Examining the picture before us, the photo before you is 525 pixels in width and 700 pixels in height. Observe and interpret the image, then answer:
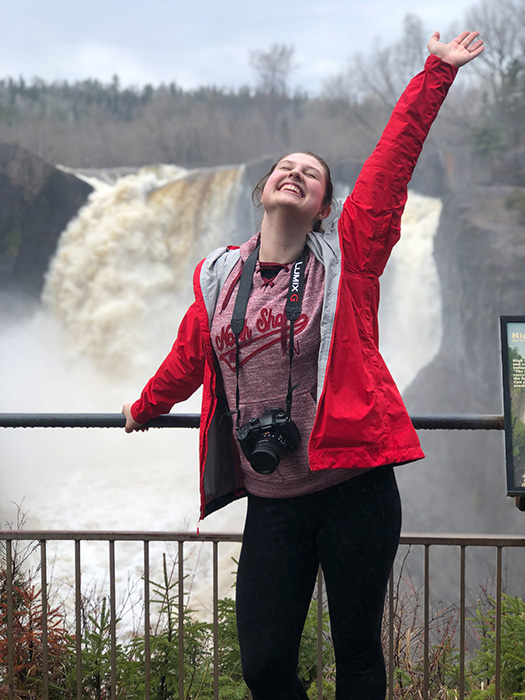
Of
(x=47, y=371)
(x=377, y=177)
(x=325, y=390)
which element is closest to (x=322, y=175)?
(x=377, y=177)

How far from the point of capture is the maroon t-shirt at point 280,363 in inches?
68.1

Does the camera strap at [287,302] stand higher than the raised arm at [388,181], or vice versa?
the raised arm at [388,181]

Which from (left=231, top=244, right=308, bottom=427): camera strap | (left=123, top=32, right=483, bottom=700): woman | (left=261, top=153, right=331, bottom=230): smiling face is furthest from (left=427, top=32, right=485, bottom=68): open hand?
(left=231, top=244, right=308, bottom=427): camera strap

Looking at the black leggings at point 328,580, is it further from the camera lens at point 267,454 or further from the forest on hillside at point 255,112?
the forest on hillside at point 255,112

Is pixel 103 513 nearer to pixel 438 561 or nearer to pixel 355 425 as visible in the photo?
pixel 438 561

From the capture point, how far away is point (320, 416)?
1.66 metres

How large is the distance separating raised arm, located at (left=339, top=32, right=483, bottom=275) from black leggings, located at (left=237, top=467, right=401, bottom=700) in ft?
1.80

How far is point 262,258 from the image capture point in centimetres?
187

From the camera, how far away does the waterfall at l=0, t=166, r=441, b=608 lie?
54.4 feet

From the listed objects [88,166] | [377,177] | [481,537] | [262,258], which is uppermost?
[88,166]

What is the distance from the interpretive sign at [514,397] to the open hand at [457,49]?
70 centimetres

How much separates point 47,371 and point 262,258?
56.1 feet

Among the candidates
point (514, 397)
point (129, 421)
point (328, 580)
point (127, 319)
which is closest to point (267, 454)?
point (328, 580)

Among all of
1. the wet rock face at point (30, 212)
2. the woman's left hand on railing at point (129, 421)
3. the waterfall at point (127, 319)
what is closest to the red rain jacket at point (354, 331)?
the woman's left hand on railing at point (129, 421)
